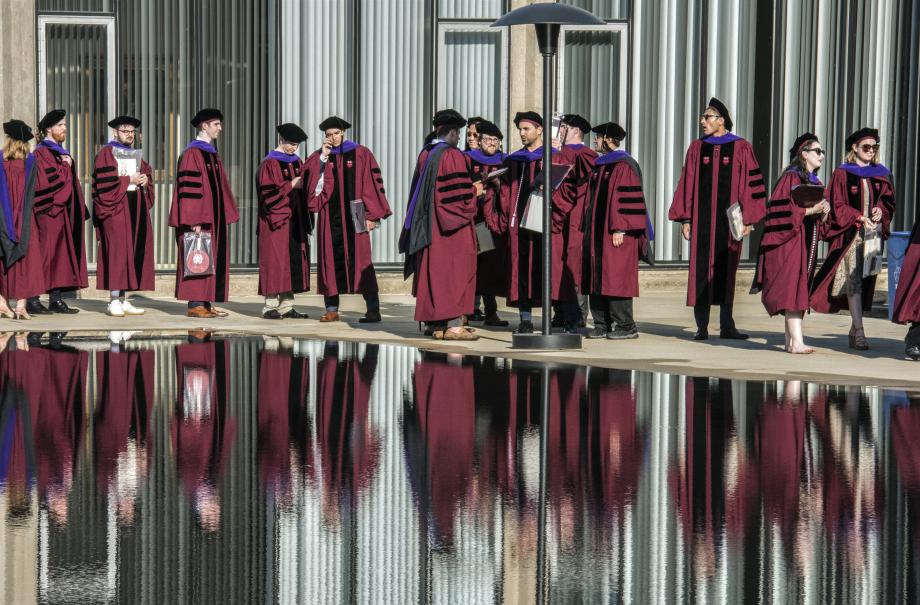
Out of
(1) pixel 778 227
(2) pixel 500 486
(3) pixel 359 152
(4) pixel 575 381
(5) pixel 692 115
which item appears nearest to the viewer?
(2) pixel 500 486

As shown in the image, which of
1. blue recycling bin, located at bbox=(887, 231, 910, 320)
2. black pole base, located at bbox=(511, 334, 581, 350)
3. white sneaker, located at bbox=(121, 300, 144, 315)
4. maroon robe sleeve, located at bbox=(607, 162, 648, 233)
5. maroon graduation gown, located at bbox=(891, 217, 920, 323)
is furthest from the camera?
white sneaker, located at bbox=(121, 300, 144, 315)

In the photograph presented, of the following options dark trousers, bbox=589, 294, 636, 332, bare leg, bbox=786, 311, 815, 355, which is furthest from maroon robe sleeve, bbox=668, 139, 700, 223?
bare leg, bbox=786, 311, 815, 355

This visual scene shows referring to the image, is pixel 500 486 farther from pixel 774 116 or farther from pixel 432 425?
pixel 774 116

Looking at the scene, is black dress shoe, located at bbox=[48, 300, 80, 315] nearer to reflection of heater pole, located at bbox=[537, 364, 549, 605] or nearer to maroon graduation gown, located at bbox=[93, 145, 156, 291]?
maroon graduation gown, located at bbox=[93, 145, 156, 291]

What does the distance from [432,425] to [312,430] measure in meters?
0.69

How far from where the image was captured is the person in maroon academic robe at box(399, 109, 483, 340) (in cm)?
1415

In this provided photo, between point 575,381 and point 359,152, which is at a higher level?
point 359,152

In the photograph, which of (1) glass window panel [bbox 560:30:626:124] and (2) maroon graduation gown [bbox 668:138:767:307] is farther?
(1) glass window panel [bbox 560:30:626:124]

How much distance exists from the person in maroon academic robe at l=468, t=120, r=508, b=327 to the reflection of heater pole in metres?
3.40

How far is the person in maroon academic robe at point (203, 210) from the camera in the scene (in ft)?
54.2

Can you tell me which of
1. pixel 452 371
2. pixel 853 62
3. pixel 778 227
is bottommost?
pixel 452 371

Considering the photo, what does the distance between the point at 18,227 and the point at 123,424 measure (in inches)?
294

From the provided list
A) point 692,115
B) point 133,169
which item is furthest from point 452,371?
point 692,115

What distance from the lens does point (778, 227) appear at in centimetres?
1327
